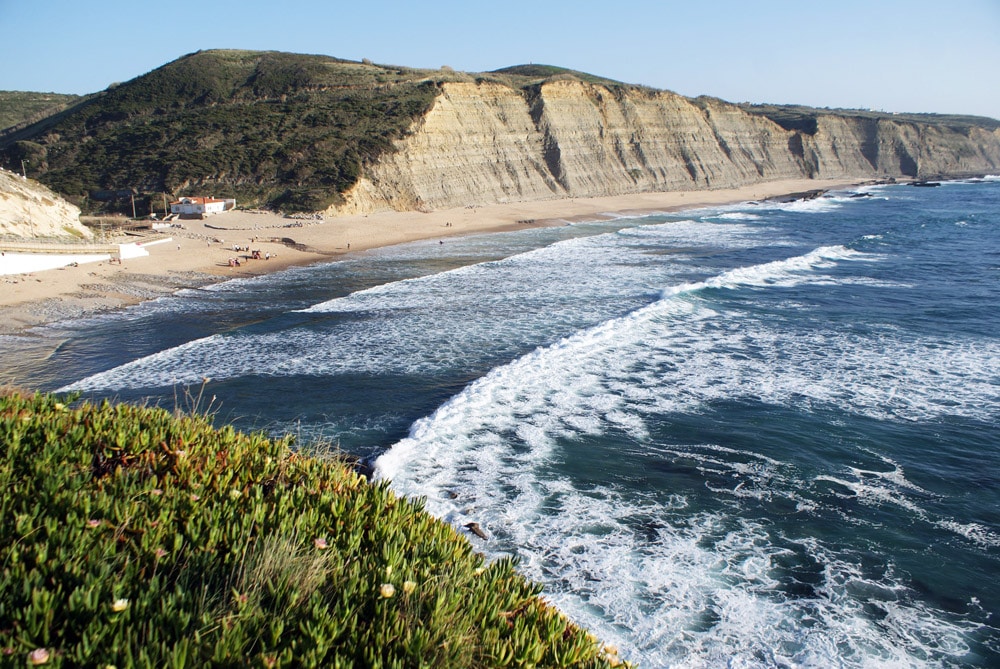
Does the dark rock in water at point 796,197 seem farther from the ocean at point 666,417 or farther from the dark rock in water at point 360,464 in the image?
the dark rock in water at point 360,464

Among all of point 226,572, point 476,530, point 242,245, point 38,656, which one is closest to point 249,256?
point 242,245

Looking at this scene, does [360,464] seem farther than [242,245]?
No

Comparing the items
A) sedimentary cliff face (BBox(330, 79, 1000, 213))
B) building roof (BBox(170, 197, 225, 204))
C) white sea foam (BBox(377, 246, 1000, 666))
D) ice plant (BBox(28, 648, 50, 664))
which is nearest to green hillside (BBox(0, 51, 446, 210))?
sedimentary cliff face (BBox(330, 79, 1000, 213))

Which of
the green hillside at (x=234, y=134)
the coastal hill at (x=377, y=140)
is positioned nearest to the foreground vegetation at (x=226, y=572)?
the coastal hill at (x=377, y=140)

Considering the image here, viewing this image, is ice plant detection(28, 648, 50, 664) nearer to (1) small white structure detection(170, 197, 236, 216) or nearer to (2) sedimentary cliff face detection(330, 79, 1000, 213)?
(1) small white structure detection(170, 197, 236, 216)

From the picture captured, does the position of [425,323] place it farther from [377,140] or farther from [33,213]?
[377,140]

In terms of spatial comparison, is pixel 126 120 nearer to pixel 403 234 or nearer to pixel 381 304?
pixel 403 234
